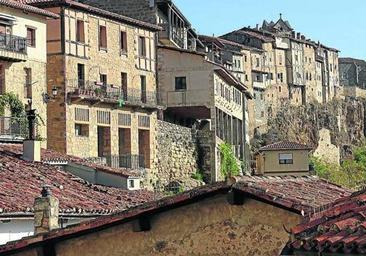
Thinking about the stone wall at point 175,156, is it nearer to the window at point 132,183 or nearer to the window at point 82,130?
the window at point 82,130

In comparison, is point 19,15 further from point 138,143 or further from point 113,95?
point 138,143

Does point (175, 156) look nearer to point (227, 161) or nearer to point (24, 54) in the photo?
point (227, 161)

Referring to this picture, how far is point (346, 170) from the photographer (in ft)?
380

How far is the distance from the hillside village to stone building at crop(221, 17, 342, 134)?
5.00 feet

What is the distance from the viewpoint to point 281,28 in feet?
456

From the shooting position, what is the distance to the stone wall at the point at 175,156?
56.6 meters

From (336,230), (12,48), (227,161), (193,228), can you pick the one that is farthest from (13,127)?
(336,230)

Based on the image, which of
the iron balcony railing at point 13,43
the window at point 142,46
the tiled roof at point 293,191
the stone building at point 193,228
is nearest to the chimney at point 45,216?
the stone building at point 193,228

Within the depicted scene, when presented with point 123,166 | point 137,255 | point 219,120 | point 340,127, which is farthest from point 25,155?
point 340,127

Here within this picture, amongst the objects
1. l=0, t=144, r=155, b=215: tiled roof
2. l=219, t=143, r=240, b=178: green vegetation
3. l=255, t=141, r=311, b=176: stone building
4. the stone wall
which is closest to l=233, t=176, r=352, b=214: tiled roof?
l=0, t=144, r=155, b=215: tiled roof

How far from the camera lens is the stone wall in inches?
2229

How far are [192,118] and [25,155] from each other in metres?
36.3

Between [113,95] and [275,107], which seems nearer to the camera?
[113,95]

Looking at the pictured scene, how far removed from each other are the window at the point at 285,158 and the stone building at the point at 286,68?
5726 centimetres
